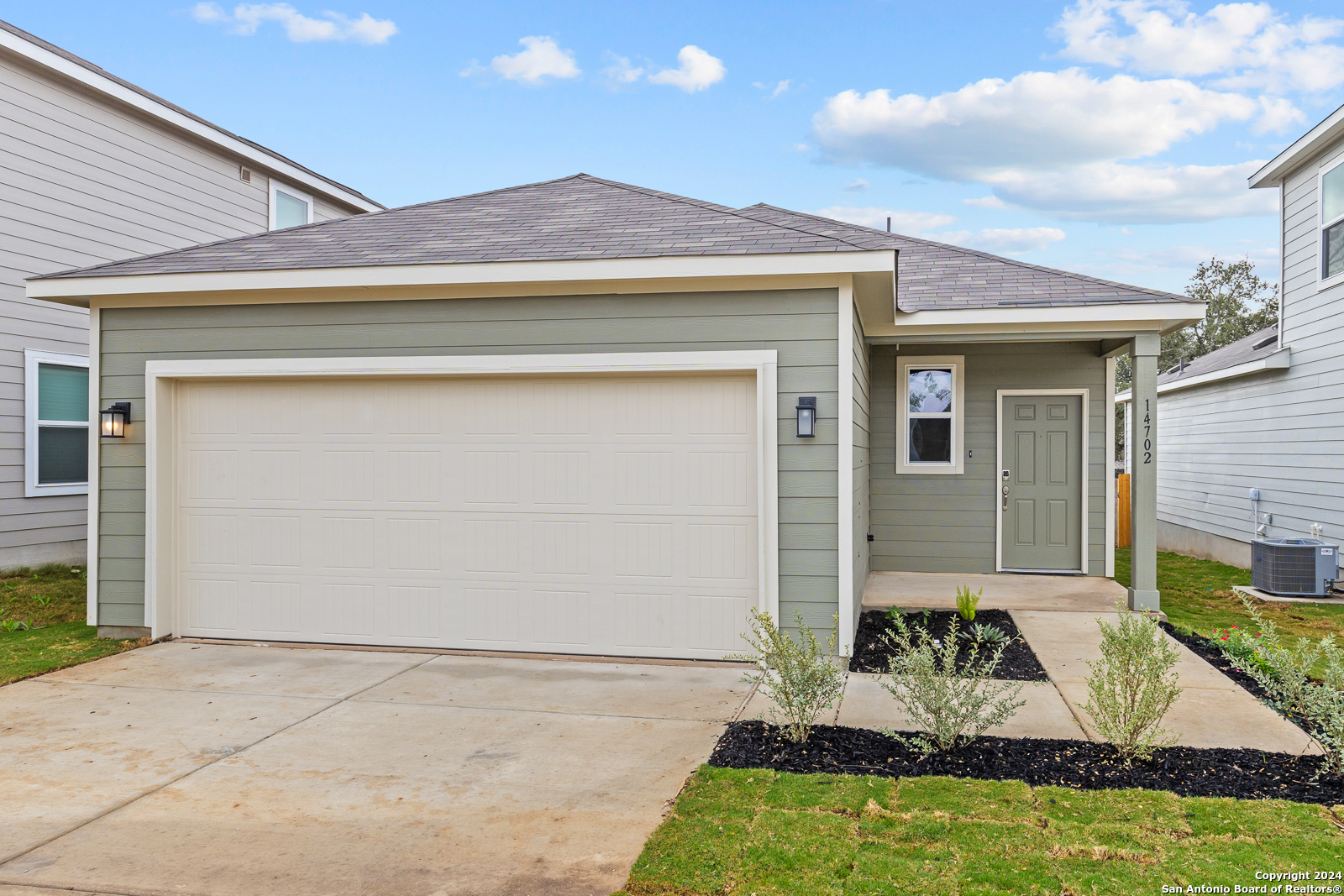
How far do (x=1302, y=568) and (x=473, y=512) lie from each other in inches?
310

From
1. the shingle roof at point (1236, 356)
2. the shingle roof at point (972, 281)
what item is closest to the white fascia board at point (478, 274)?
the shingle roof at point (972, 281)

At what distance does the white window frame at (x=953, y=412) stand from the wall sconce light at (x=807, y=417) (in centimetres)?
353

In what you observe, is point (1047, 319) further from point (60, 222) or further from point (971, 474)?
point (60, 222)

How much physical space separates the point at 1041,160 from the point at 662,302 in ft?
61.7

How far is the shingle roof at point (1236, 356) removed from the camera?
10664mm

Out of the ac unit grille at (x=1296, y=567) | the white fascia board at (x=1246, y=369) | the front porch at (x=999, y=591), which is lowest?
the front porch at (x=999, y=591)

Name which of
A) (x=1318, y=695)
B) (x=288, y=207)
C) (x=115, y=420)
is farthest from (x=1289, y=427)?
(x=288, y=207)

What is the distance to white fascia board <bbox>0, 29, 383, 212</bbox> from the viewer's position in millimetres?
8219

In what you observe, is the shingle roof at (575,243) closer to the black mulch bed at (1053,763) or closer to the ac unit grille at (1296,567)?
the black mulch bed at (1053,763)

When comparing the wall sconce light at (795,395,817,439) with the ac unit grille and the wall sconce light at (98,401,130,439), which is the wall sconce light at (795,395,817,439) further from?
the ac unit grille

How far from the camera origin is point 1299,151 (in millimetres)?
8953

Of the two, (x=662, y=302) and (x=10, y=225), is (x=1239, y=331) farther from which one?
(x=10, y=225)

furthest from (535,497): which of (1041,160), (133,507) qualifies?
(1041,160)

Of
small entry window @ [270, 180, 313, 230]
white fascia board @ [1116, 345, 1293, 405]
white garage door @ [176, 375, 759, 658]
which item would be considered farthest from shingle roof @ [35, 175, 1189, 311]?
small entry window @ [270, 180, 313, 230]
